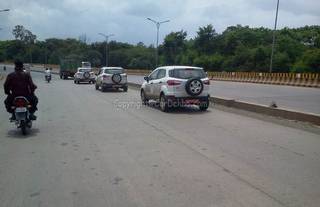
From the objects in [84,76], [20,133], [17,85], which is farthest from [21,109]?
[84,76]

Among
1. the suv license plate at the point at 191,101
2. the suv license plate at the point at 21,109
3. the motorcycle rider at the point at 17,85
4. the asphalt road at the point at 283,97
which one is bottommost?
the asphalt road at the point at 283,97

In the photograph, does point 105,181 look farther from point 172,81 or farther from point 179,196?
point 172,81

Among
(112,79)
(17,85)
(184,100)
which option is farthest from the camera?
(112,79)

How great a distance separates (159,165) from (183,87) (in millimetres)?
8823

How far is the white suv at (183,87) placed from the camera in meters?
16.2

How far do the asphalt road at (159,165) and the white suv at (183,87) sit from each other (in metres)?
3.09

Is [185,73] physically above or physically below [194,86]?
above

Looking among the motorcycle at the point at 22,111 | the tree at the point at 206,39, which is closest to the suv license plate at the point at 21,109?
the motorcycle at the point at 22,111

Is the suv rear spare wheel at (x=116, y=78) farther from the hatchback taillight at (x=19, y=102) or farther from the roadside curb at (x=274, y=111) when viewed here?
the hatchback taillight at (x=19, y=102)

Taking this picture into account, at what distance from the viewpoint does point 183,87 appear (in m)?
16.2

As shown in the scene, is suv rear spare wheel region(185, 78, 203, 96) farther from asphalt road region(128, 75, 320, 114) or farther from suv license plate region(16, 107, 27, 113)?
suv license plate region(16, 107, 27, 113)

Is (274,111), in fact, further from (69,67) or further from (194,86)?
(69,67)

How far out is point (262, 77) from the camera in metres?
47.2

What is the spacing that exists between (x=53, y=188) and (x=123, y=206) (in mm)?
1292
